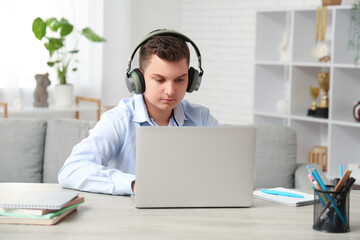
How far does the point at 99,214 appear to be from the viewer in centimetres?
167

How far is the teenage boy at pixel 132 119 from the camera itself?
6.31ft

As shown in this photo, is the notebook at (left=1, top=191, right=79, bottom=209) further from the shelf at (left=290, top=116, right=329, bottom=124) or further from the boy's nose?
the shelf at (left=290, top=116, right=329, bottom=124)

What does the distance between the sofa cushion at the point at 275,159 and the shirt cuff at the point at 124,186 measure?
1.34 m

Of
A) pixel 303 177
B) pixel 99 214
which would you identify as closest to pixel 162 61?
pixel 99 214

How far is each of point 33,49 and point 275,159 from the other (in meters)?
2.89

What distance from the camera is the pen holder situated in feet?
5.06

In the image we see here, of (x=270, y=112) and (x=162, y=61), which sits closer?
(x=162, y=61)

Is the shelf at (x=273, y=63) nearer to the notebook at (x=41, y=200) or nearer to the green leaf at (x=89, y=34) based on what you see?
the green leaf at (x=89, y=34)

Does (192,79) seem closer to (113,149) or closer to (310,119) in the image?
(113,149)

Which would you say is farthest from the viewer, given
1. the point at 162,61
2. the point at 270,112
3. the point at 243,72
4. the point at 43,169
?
the point at 243,72

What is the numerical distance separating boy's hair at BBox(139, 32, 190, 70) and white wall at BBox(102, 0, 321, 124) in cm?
352

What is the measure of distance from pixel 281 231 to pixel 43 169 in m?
1.90

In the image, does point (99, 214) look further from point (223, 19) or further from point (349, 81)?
point (223, 19)

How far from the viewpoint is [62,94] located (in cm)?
503
